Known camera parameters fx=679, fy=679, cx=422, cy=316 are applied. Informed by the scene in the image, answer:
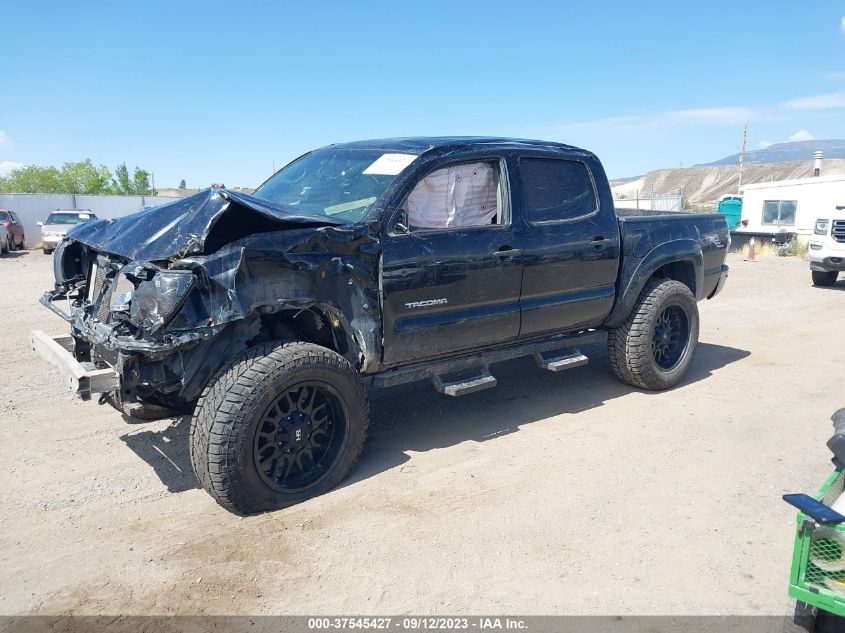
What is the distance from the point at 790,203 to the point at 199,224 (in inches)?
955

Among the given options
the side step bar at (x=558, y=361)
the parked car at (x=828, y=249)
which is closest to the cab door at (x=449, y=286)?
the side step bar at (x=558, y=361)

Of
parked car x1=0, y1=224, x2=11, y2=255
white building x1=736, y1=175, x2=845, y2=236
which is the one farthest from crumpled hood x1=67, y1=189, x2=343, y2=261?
parked car x1=0, y1=224, x2=11, y2=255

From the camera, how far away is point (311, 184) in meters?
5.05

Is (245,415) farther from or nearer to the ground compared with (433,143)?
nearer to the ground

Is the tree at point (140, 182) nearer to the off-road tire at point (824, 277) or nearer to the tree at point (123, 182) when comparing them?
the tree at point (123, 182)

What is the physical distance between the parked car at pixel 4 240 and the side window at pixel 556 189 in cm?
2188

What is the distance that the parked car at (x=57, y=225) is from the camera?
856 inches

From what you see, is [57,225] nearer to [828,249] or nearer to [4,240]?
[4,240]

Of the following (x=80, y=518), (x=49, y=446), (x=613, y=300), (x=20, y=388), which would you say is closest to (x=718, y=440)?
(x=613, y=300)

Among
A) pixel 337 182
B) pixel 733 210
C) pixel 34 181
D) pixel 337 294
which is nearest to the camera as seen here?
pixel 337 294

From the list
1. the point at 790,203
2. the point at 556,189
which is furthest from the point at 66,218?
the point at 790,203

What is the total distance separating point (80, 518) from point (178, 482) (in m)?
0.61

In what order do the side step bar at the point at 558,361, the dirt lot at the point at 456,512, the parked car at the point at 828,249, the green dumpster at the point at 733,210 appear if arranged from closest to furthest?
the dirt lot at the point at 456,512 → the side step bar at the point at 558,361 → the parked car at the point at 828,249 → the green dumpster at the point at 733,210

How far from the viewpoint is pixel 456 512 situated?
13.0 ft
